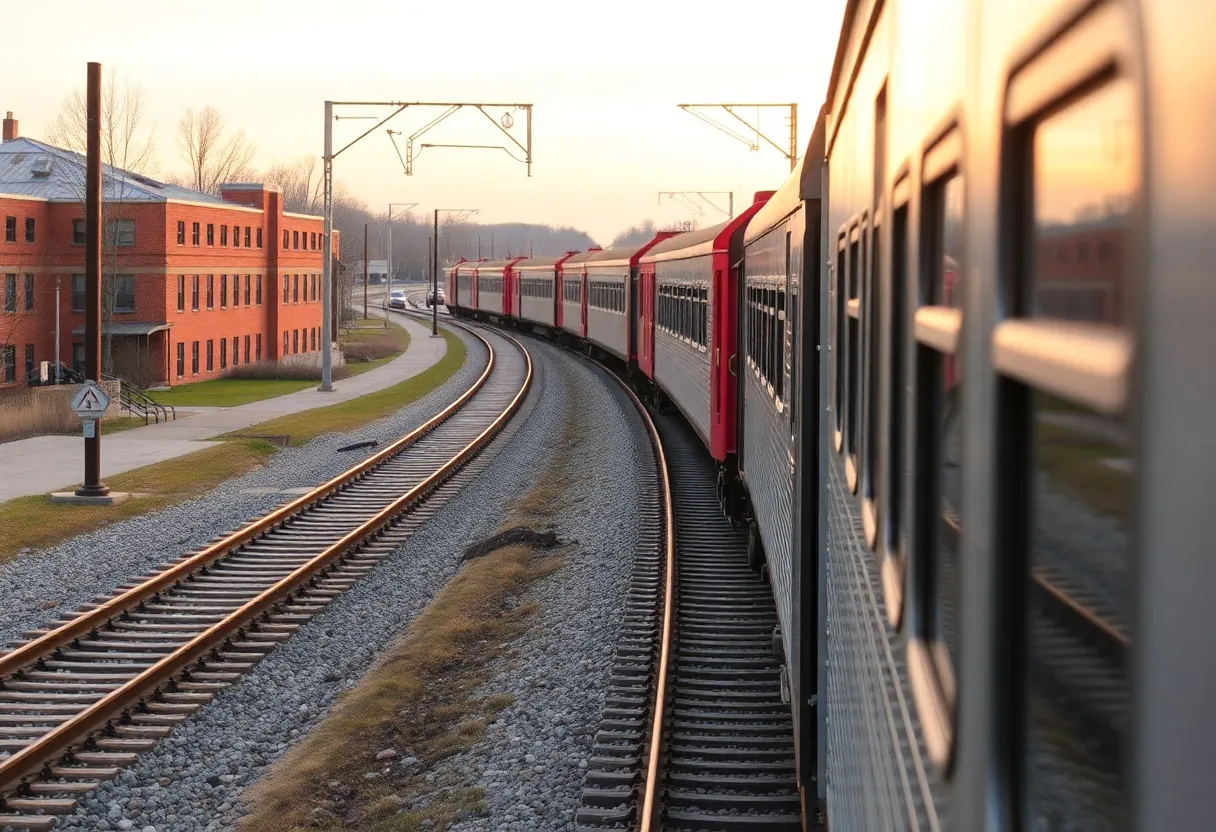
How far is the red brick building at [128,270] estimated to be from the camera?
45.4m

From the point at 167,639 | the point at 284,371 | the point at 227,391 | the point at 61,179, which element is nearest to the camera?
the point at 167,639

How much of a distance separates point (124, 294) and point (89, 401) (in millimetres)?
30151

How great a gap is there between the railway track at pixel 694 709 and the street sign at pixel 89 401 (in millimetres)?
8073

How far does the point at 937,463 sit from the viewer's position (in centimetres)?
209

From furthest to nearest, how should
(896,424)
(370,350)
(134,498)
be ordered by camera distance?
1. (370,350)
2. (134,498)
3. (896,424)

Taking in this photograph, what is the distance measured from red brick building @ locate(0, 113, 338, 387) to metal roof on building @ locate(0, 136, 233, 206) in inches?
1.9

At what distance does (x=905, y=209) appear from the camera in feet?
8.13

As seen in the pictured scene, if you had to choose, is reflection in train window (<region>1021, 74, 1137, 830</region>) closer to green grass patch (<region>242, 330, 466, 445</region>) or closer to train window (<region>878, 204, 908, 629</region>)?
train window (<region>878, 204, 908, 629</region>)

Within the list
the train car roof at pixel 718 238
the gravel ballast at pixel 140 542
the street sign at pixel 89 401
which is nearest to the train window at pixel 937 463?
the train car roof at pixel 718 238

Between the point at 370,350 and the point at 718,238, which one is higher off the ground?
the point at 718,238

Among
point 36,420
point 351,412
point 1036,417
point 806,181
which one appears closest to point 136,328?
point 36,420

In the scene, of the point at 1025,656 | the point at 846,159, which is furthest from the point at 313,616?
the point at 1025,656

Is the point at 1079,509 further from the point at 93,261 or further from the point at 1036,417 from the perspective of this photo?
the point at 93,261

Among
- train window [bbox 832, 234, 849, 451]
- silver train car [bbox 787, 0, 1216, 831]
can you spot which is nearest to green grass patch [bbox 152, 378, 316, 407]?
train window [bbox 832, 234, 849, 451]
